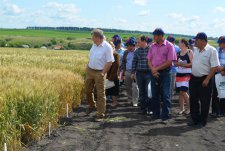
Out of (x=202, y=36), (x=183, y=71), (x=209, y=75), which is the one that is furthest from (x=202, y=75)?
(x=183, y=71)

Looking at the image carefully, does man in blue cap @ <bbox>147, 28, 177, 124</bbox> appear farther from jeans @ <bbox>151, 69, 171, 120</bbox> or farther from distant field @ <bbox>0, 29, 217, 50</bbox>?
distant field @ <bbox>0, 29, 217, 50</bbox>

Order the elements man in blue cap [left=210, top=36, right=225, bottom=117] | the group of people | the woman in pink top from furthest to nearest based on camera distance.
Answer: man in blue cap [left=210, top=36, right=225, bottom=117], the woman in pink top, the group of people

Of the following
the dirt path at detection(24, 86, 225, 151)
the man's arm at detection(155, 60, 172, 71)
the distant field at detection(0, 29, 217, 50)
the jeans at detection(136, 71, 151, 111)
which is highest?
the man's arm at detection(155, 60, 172, 71)

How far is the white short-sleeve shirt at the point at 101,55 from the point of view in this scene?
9484 millimetres

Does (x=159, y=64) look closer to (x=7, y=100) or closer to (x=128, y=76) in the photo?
(x=128, y=76)

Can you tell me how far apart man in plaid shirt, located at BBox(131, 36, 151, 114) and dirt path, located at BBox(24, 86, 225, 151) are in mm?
529

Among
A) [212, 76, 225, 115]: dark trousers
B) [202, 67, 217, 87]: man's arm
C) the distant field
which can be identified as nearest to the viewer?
[202, 67, 217, 87]: man's arm

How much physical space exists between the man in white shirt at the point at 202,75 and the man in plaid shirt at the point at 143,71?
5.16 ft

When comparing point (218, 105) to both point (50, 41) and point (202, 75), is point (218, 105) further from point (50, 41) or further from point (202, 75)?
point (50, 41)

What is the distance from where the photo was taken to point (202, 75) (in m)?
9.02

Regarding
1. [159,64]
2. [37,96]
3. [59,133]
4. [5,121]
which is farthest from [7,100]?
[159,64]

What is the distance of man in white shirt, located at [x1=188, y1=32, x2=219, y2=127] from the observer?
28.9ft

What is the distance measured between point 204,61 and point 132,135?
235cm

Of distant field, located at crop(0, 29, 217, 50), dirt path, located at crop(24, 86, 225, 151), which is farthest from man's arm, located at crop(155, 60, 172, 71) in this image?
distant field, located at crop(0, 29, 217, 50)
